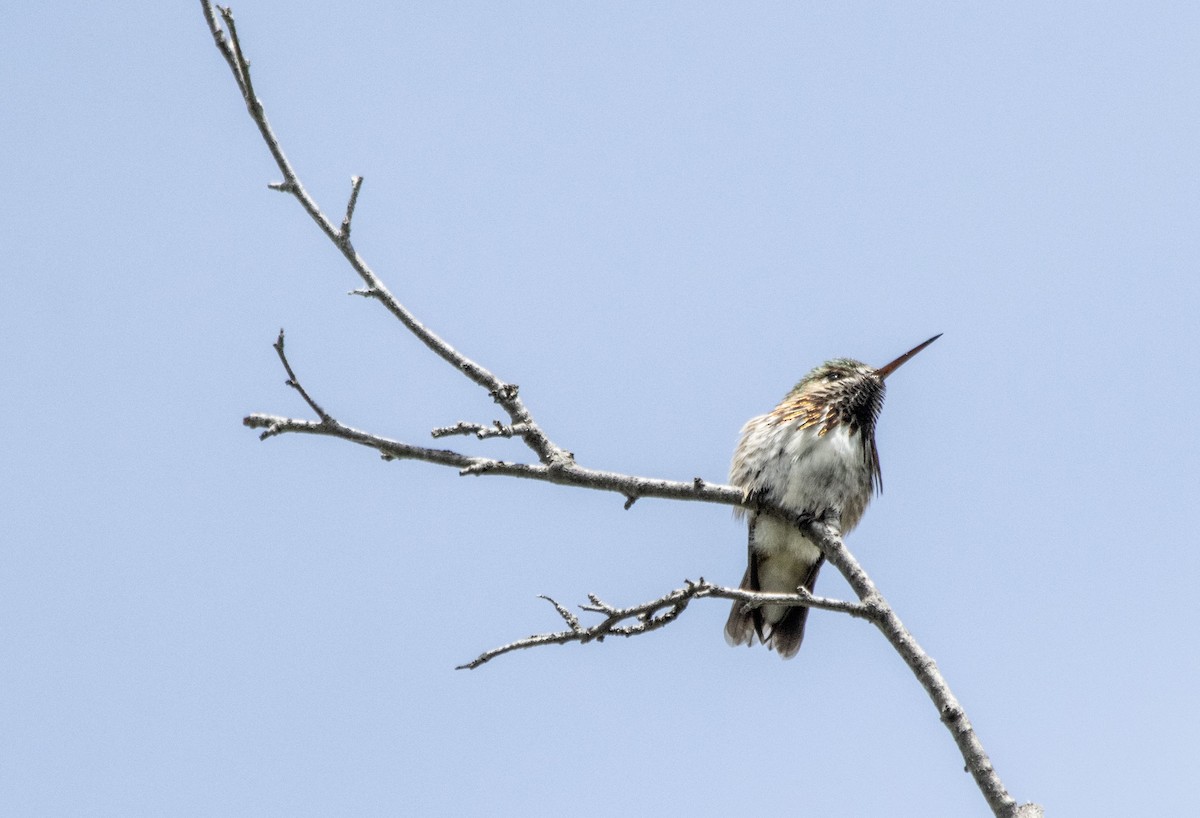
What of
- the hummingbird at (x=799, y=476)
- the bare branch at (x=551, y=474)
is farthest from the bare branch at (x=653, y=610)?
the hummingbird at (x=799, y=476)

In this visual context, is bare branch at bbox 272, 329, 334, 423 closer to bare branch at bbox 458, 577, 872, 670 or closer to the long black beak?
bare branch at bbox 458, 577, 872, 670

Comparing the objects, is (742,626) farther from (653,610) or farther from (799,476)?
(653,610)

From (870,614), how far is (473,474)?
5.09 ft

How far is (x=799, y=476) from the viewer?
20.9 ft

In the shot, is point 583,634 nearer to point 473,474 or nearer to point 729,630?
point 473,474

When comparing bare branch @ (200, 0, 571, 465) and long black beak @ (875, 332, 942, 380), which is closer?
bare branch @ (200, 0, 571, 465)

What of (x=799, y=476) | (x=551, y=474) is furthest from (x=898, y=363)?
(x=551, y=474)

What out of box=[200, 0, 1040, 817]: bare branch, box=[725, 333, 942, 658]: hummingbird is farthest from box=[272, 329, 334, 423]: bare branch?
box=[725, 333, 942, 658]: hummingbird

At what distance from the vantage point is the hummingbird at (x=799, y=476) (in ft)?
20.9

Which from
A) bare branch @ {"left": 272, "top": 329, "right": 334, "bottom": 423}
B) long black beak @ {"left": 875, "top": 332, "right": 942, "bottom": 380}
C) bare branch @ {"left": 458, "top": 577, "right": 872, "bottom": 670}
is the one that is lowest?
bare branch @ {"left": 458, "top": 577, "right": 872, "bottom": 670}

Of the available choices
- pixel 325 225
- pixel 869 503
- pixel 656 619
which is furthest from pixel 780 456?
pixel 325 225

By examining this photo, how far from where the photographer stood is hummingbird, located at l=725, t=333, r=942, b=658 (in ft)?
20.9

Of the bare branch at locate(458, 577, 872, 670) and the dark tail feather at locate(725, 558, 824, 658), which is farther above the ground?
the dark tail feather at locate(725, 558, 824, 658)

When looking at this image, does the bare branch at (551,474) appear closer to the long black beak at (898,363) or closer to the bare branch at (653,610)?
the bare branch at (653,610)
